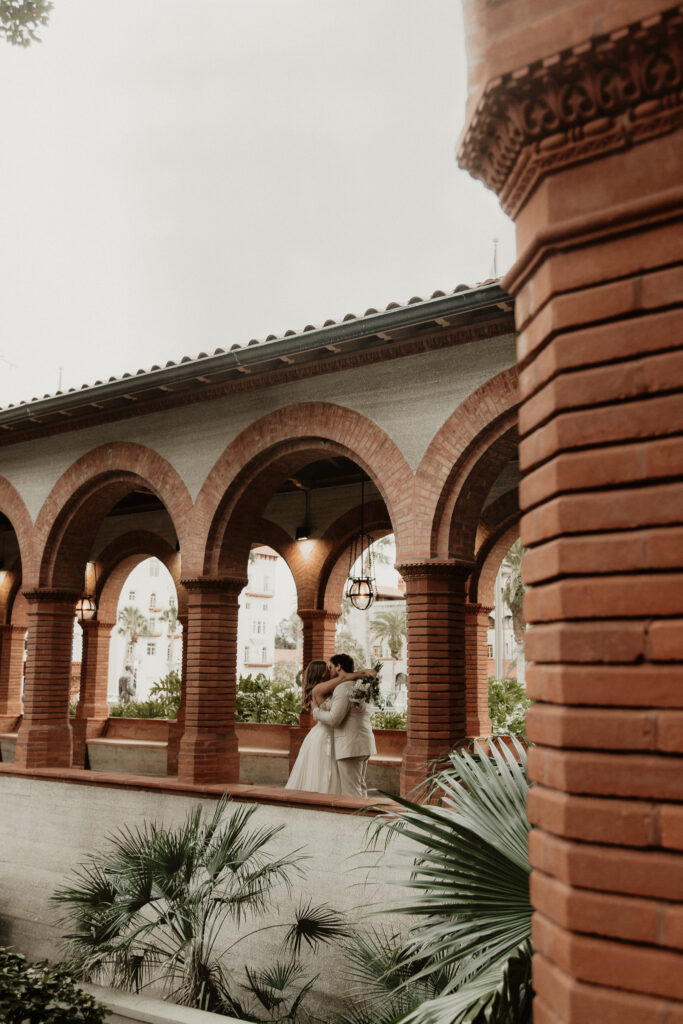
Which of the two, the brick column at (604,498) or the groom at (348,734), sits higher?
the brick column at (604,498)

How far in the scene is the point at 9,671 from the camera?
1889 cm

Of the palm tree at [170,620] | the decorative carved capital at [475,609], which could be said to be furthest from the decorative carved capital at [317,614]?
the palm tree at [170,620]

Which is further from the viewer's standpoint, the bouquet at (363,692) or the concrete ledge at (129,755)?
the concrete ledge at (129,755)

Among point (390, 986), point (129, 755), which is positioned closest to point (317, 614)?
point (129, 755)

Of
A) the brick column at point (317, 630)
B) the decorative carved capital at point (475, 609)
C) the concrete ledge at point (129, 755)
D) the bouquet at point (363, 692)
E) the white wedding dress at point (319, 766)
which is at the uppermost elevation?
the decorative carved capital at point (475, 609)

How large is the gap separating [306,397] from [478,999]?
766cm

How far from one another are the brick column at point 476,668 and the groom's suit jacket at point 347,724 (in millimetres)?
5849

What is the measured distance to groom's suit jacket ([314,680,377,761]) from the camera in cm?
852

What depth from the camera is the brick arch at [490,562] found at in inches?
556

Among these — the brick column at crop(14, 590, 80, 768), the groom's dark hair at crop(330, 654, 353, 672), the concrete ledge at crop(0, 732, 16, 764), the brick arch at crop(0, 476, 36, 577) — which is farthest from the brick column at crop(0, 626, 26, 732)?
the groom's dark hair at crop(330, 654, 353, 672)

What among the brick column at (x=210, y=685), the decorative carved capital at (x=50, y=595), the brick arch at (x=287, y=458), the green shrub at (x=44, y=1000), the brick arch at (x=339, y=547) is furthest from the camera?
the brick arch at (x=339, y=547)

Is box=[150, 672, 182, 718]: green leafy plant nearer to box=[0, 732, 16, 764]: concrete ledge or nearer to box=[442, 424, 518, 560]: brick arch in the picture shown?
box=[0, 732, 16, 764]: concrete ledge

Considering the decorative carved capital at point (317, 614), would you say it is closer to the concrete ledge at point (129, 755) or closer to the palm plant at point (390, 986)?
the concrete ledge at point (129, 755)

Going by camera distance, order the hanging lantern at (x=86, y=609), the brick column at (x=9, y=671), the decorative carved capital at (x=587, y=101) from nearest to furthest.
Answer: the decorative carved capital at (x=587, y=101)
the hanging lantern at (x=86, y=609)
the brick column at (x=9, y=671)
